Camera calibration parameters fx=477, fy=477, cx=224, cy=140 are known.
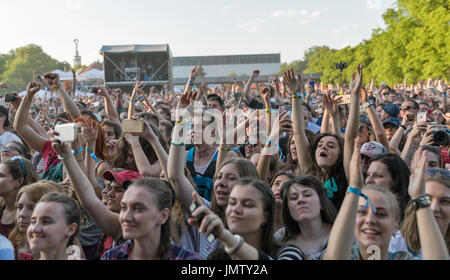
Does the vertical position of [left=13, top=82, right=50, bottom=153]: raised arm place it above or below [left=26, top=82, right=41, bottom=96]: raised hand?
below

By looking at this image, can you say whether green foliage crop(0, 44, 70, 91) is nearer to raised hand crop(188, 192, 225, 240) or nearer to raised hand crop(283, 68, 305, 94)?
raised hand crop(283, 68, 305, 94)

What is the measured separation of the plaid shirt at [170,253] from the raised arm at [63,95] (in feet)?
9.26

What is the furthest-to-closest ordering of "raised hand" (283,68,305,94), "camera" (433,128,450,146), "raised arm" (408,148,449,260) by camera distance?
1. "raised hand" (283,68,305,94)
2. "camera" (433,128,450,146)
3. "raised arm" (408,148,449,260)

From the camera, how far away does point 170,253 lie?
107 inches

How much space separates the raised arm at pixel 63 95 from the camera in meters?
5.23

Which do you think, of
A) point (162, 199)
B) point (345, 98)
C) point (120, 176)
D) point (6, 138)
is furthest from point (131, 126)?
point (6, 138)

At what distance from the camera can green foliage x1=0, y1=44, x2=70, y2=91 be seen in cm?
8825

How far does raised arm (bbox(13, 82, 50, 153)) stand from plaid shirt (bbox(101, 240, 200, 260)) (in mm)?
2499

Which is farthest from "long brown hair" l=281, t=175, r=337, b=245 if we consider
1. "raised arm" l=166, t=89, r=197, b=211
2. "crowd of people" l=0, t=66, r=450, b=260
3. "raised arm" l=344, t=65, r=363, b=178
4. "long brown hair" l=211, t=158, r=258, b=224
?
"raised arm" l=344, t=65, r=363, b=178

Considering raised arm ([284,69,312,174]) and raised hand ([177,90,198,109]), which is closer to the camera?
raised hand ([177,90,198,109])

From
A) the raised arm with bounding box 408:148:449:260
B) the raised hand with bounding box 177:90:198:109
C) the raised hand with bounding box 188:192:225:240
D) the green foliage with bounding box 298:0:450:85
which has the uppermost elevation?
the green foliage with bounding box 298:0:450:85

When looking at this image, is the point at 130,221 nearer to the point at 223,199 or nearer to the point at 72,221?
the point at 72,221

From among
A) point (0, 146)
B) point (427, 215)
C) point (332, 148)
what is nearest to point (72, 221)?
point (427, 215)

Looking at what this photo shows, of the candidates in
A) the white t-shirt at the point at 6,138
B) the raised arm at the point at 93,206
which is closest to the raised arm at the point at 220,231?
the raised arm at the point at 93,206
